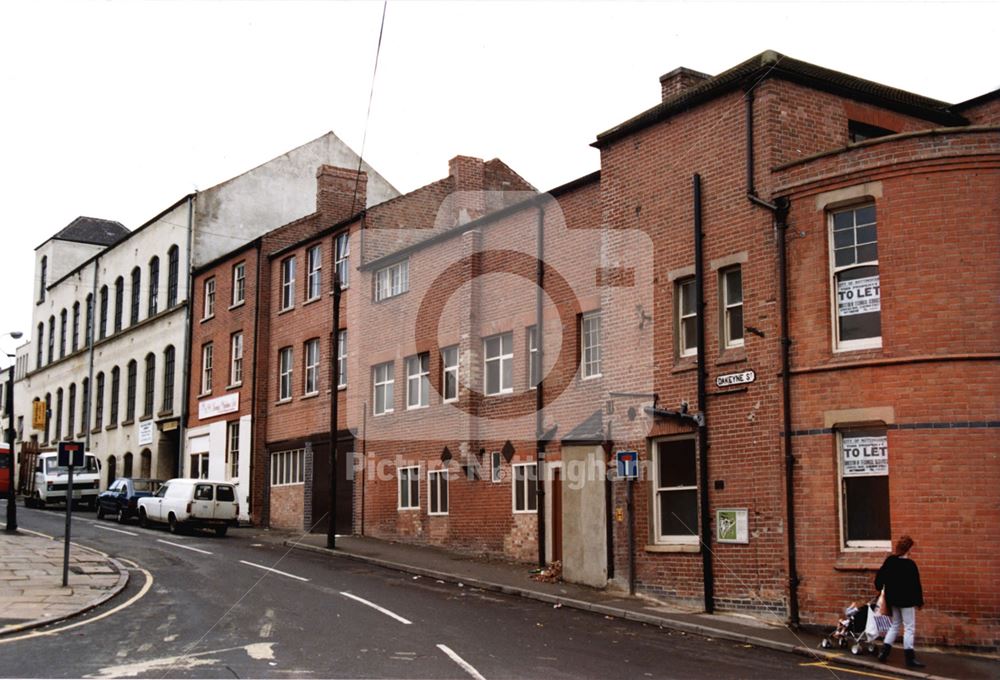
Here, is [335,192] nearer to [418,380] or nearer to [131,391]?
[418,380]

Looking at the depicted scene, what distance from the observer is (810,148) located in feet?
60.3

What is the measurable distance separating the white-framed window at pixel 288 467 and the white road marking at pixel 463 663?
21907 mm

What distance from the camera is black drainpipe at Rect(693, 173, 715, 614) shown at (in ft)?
59.4

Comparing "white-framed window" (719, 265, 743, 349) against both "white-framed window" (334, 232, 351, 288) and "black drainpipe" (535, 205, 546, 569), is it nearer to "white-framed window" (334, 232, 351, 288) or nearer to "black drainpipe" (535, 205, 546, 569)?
"black drainpipe" (535, 205, 546, 569)

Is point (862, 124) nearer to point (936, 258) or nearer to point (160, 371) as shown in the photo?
point (936, 258)

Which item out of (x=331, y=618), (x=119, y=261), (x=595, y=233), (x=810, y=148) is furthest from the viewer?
(x=119, y=261)

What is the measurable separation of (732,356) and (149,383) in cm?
3665

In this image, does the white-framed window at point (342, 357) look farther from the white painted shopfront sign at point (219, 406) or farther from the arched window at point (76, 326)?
the arched window at point (76, 326)

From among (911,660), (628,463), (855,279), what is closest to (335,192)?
(628,463)

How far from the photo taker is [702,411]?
18.5 metres

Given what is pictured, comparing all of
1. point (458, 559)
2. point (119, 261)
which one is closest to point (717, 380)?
point (458, 559)

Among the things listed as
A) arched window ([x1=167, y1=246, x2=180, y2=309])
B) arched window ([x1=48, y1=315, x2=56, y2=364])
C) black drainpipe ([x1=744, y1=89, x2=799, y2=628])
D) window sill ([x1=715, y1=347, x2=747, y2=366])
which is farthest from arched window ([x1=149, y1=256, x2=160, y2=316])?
black drainpipe ([x1=744, y1=89, x2=799, y2=628])

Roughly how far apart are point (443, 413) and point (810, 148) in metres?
12.8

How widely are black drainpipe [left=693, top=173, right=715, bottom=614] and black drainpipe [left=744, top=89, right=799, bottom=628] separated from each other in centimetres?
125
